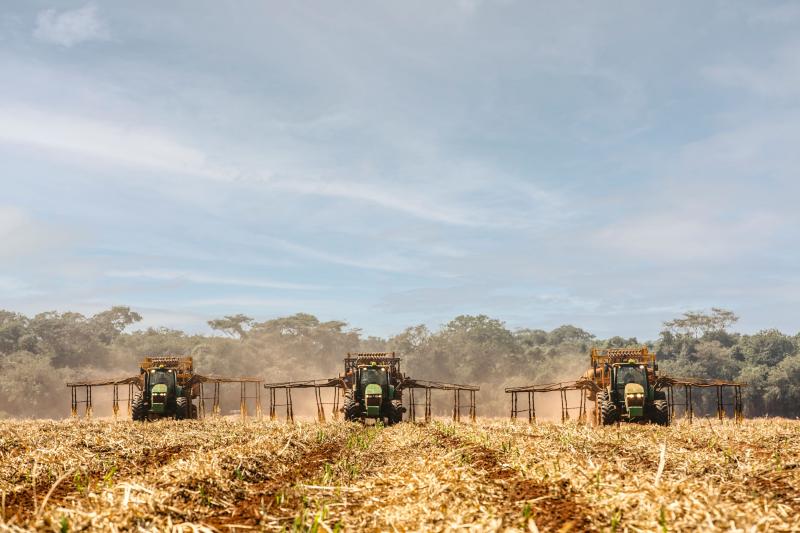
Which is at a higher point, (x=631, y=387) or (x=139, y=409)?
(x=631, y=387)

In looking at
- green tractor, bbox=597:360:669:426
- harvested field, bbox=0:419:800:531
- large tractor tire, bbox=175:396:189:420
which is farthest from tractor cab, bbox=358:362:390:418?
harvested field, bbox=0:419:800:531

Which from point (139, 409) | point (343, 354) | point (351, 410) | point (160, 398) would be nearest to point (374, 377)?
point (351, 410)

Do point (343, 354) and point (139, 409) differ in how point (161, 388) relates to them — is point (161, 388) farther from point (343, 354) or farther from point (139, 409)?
point (343, 354)

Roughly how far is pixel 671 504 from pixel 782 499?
237 centimetres

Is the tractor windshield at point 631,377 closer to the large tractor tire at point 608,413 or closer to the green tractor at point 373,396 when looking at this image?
the large tractor tire at point 608,413

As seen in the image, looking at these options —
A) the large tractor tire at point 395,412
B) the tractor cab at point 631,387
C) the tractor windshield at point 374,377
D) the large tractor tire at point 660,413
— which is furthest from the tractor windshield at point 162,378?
the large tractor tire at point 660,413

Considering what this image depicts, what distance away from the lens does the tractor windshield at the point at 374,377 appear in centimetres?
3503

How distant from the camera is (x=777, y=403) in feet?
210

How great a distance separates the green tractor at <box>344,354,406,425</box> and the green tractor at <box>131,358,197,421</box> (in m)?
8.43

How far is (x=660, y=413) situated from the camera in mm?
30438

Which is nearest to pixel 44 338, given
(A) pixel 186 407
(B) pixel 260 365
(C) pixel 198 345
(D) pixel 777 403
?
(C) pixel 198 345

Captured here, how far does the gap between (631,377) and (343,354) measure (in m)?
64.0

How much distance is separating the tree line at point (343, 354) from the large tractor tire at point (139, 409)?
33758 mm

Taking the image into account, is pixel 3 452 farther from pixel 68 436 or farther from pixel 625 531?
pixel 625 531
